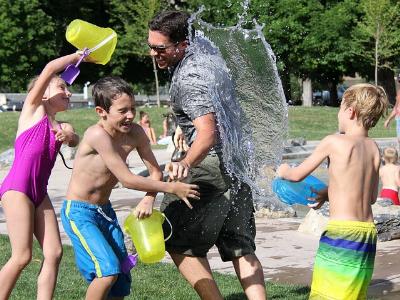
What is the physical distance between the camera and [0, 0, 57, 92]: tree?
38.2m

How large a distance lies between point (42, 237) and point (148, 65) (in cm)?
3956

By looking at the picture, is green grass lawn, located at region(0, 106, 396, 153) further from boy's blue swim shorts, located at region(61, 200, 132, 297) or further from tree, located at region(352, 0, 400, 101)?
boy's blue swim shorts, located at region(61, 200, 132, 297)

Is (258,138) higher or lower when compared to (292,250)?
higher

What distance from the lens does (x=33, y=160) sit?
4914mm

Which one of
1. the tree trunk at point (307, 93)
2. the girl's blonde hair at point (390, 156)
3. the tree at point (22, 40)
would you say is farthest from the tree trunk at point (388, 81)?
the girl's blonde hair at point (390, 156)

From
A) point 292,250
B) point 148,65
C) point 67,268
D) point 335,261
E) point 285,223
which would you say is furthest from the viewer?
point 148,65

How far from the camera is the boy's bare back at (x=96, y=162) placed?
470 centimetres

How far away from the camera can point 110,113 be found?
472cm

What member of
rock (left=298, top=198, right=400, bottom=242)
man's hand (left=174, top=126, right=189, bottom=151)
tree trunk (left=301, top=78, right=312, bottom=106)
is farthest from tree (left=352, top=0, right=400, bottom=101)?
man's hand (left=174, top=126, right=189, bottom=151)

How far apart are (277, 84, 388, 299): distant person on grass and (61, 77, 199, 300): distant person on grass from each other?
72cm

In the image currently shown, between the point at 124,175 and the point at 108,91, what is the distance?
0.48m

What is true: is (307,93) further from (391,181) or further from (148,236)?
(148,236)

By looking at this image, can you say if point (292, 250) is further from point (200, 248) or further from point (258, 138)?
point (200, 248)

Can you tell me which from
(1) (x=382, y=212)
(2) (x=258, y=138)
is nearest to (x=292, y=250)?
(1) (x=382, y=212)
